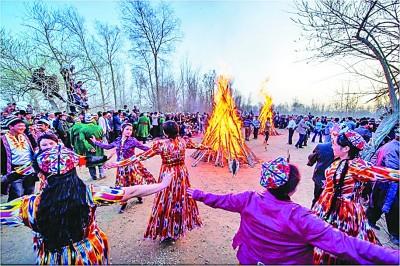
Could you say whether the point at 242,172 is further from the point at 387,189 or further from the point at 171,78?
the point at 171,78

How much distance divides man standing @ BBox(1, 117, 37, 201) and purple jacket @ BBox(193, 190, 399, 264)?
445 cm

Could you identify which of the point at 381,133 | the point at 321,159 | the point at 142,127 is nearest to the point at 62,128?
the point at 142,127

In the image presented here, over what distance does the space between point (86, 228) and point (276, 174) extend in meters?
1.66

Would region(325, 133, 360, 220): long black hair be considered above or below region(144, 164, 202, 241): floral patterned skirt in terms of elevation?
above

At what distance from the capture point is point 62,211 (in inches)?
73.2

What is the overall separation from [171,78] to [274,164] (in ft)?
124

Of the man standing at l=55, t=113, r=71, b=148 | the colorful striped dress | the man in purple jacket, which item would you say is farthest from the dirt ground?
the man standing at l=55, t=113, r=71, b=148

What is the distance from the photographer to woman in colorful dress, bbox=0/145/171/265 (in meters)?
1.85

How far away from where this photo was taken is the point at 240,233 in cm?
214

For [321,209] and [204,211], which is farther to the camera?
[204,211]

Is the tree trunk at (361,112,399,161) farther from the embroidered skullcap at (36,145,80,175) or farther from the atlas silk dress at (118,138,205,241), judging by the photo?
the embroidered skullcap at (36,145,80,175)

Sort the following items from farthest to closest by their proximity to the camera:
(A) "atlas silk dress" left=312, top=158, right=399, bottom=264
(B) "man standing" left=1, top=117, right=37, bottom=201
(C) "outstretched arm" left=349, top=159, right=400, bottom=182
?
(B) "man standing" left=1, top=117, right=37, bottom=201
(A) "atlas silk dress" left=312, top=158, right=399, bottom=264
(C) "outstretched arm" left=349, top=159, right=400, bottom=182

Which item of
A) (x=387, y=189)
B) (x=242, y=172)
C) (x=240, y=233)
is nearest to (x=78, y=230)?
(x=240, y=233)

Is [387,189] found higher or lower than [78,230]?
lower
